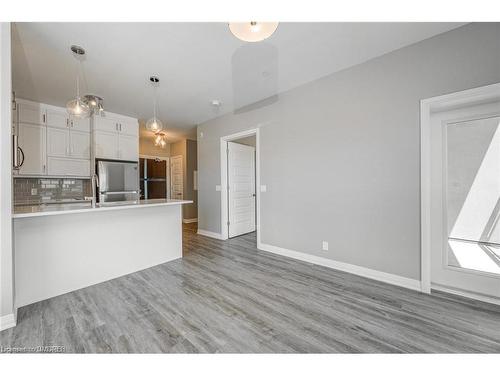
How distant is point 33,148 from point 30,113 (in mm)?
605

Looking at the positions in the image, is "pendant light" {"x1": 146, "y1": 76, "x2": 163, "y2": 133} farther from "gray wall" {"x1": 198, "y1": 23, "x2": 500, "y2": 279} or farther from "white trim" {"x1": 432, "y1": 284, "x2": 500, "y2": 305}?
"white trim" {"x1": 432, "y1": 284, "x2": 500, "y2": 305}

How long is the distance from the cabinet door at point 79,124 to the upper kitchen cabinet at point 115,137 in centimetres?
25

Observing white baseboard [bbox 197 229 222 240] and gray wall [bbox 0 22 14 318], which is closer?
gray wall [bbox 0 22 14 318]

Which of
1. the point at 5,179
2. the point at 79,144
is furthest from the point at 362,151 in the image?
the point at 79,144

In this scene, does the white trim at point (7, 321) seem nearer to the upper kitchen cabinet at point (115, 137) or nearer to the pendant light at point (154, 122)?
the pendant light at point (154, 122)

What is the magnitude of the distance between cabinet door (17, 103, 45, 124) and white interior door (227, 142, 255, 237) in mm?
3345

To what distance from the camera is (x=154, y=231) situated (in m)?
3.08

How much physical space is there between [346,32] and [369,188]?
1691 mm

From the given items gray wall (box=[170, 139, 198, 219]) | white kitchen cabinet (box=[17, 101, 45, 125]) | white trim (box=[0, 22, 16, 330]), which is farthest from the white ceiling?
gray wall (box=[170, 139, 198, 219])

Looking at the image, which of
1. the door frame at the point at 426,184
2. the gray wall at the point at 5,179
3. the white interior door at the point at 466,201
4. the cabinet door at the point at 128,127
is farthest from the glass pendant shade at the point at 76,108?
the white interior door at the point at 466,201

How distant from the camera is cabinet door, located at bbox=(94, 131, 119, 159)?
13.5 feet
